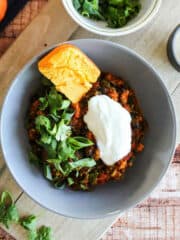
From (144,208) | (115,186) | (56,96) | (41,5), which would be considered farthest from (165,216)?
(41,5)

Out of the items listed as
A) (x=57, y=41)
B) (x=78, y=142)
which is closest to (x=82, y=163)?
→ (x=78, y=142)

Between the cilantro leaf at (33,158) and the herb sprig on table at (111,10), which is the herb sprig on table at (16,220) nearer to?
the cilantro leaf at (33,158)

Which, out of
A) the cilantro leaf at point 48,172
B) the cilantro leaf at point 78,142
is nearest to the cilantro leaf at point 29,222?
the cilantro leaf at point 48,172

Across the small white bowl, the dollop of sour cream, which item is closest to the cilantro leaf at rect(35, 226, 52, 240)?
the dollop of sour cream

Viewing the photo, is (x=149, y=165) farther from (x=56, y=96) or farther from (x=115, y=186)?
(x=56, y=96)

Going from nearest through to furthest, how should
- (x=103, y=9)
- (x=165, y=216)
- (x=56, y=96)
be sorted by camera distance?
(x=56, y=96), (x=103, y=9), (x=165, y=216)

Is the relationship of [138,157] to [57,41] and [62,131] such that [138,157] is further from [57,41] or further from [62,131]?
[57,41]
